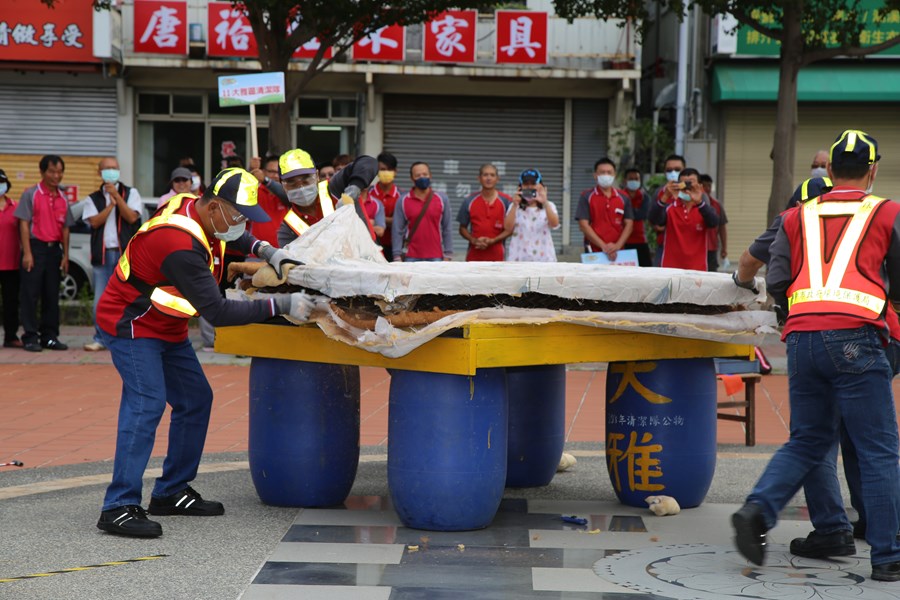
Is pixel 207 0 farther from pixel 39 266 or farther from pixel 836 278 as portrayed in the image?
pixel 836 278

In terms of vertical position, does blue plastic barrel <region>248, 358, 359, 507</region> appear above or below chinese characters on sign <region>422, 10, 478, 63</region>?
below

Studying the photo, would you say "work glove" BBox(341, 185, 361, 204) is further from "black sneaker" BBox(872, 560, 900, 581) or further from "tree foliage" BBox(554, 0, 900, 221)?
"tree foliage" BBox(554, 0, 900, 221)

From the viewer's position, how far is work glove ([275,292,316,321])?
570 cm

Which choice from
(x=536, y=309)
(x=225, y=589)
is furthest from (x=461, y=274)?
(x=225, y=589)

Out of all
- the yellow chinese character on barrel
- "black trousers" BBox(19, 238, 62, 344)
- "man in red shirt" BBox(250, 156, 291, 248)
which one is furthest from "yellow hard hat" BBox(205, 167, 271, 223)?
"black trousers" BBox(19, 238, 62, 344)

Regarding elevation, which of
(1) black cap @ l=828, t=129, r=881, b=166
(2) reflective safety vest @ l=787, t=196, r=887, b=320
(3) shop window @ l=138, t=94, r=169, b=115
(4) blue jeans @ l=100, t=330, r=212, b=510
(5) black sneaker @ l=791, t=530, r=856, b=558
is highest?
(3) shop window @ l=138, t=94, r=169, b=115

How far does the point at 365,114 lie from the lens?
917 inches

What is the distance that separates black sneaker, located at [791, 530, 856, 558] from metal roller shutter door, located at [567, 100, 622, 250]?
18168 mm

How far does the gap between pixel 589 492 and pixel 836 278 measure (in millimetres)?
2336

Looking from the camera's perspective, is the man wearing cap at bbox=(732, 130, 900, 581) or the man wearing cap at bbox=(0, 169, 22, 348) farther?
the man wearing cap at bbox=(0, 169, 22, 348)

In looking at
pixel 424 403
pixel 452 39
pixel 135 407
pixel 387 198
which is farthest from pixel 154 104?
pixel 424 403

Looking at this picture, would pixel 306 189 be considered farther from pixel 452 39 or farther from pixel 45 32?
pixel 45 32

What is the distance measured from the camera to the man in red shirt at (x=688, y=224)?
11992 millimetres

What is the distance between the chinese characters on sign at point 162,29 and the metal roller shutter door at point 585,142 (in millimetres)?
7031
